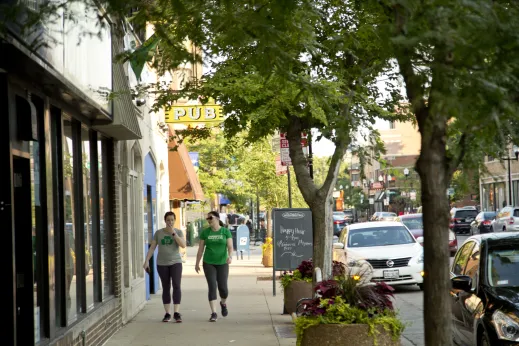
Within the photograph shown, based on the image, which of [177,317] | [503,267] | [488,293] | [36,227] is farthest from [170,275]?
[488,293]

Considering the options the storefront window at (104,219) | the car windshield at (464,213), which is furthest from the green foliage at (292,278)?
the car windshield at (464,213)

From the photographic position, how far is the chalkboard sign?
667 inches

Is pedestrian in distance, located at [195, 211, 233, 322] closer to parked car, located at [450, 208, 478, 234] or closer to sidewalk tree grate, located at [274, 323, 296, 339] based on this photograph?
sidewalk tree grate, located at [274, 323, 296, 339]

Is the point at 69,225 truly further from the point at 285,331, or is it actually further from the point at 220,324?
the point at 220,324

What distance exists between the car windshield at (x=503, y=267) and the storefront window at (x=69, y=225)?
4565 mm

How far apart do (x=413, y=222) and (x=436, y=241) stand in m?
25.4

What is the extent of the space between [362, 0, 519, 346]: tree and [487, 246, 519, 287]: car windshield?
4334 mm

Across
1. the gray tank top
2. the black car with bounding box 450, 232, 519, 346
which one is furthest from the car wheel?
the gray tank top

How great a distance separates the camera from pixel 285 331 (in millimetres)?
13055

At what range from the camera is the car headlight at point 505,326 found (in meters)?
7.81

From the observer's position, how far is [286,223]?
1711cm

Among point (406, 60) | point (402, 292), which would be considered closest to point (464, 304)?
point (406, 60)

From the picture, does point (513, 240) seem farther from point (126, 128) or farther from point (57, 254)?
point (126, 128)

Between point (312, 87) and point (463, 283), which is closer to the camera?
point (312, 87)
